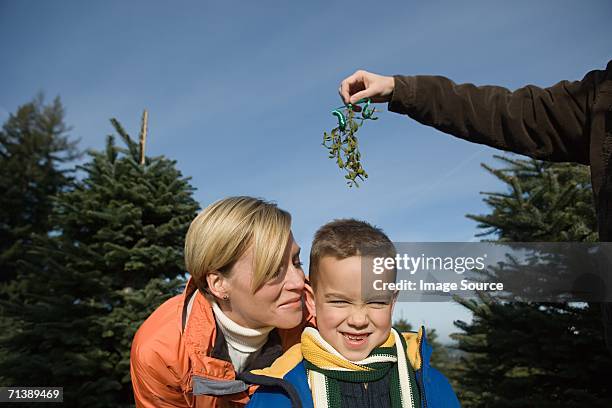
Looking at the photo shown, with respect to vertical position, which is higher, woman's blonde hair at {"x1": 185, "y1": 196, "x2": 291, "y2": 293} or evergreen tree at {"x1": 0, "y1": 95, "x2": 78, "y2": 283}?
evergreen tree at {"x1": 0, "y1": 95, "x2": 78, "y2": 283}

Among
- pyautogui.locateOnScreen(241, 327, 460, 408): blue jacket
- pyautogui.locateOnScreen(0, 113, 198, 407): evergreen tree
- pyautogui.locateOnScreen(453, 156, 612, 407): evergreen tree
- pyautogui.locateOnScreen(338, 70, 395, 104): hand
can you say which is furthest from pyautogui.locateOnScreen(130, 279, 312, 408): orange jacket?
pyautogui.locateOnScreen(0, 113, 198, 407): evergreen tree

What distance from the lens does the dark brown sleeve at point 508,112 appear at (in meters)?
1.57

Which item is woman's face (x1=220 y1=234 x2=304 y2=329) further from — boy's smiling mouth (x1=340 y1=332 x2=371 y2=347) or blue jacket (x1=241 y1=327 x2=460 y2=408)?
boy's smiling mouth (x1=340 y1=332 x2=371 y2=347)

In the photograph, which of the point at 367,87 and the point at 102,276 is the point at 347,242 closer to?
the point at 367,87

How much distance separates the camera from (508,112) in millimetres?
1652

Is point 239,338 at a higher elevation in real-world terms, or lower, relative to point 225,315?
lower

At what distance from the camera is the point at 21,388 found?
6062mm

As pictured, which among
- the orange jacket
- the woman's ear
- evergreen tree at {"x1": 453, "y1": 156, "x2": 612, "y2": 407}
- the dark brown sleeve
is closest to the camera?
the dark brown sleeve

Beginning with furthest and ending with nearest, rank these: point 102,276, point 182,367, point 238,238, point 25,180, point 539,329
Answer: point 25,180 < point 102,276 < point 539,329 < point 238,238 < point 182,367

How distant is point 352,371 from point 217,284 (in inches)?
34.5

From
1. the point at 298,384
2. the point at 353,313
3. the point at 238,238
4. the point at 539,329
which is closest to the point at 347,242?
the point at 353,313

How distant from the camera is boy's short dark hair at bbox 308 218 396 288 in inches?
67.2

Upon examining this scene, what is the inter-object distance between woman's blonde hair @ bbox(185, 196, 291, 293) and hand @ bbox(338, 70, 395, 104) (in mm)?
745

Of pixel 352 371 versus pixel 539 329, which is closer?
pixel 352 371
